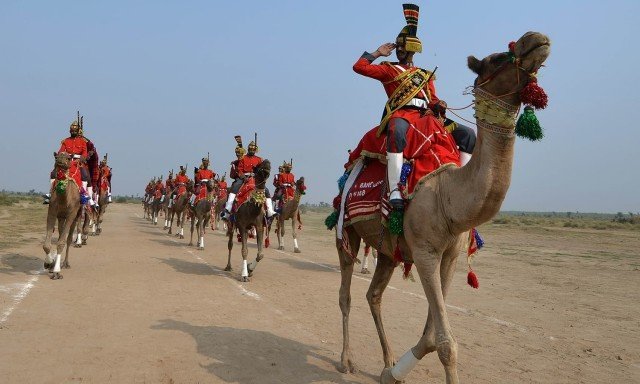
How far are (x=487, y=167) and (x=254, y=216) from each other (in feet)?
31.8

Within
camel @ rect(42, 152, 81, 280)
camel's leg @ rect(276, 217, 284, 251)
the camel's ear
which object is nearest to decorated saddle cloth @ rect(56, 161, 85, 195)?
camel @ rect(42, 152, 81, 280)

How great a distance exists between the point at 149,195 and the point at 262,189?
39044 mm

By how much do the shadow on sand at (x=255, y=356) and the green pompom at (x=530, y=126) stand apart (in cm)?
337

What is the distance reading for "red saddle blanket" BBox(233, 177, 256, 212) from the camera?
13.4 meters

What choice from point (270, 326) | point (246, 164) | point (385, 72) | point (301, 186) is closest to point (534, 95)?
point (385, 72)

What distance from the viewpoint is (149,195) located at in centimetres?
4906

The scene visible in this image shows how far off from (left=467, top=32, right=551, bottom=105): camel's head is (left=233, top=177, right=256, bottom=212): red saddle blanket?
31.9 ft

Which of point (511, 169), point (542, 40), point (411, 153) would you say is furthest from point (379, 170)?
point (542, 40)

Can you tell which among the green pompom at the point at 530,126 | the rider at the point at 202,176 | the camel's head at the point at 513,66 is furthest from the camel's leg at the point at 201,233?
the green pompom at the point at 530,126

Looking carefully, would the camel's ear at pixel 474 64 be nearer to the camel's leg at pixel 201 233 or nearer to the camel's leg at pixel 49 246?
the camel's leg at pixel 49 246

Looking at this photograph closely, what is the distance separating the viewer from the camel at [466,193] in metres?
3.82

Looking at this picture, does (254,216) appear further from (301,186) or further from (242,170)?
(301,186)

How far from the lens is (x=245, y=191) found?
530 inches

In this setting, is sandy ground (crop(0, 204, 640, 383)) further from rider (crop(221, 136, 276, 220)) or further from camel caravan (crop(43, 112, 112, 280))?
rider (crop(221, 136, 276, 220))
